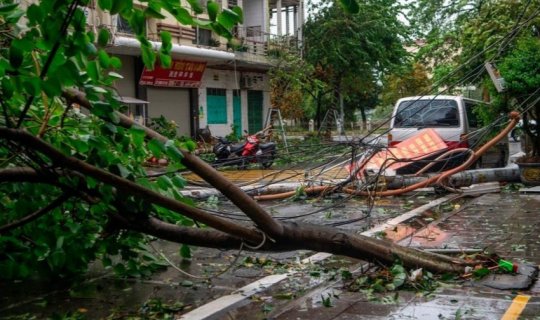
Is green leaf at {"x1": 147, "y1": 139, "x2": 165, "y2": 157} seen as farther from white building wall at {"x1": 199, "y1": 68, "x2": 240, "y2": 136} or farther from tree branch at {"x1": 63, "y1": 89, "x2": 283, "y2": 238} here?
white building wall at {"x1": 199, "y1": 68, "x2": 240, "y2": 136}

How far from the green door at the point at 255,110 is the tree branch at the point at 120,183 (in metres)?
26.1

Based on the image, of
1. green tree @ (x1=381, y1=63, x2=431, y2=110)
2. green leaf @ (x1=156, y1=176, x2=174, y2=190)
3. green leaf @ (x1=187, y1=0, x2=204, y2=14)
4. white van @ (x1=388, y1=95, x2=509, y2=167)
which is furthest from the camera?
green tree @ (x1=381, y1=63, x2=431, y2=110)

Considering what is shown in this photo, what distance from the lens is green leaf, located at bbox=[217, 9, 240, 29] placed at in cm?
405

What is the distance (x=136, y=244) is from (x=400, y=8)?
28.8m

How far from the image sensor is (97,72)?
4.26 metres

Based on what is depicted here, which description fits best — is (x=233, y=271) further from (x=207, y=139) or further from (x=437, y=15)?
(x=437, y=15)

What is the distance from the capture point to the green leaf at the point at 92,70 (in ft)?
13.7

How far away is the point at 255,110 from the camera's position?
32125 mm

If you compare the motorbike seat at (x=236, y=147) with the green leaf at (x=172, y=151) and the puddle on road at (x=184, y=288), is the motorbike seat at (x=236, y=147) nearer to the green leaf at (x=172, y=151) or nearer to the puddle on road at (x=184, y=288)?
the puddle on road at (x=184, y=288)

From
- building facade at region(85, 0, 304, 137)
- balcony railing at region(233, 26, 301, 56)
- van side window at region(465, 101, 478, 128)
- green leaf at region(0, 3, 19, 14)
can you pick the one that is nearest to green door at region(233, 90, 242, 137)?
building facade at region(85, 0, 304, 137)

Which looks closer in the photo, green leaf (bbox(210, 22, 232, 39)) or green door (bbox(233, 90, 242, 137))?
green leaf (bbox(210, 22, 232, 39))

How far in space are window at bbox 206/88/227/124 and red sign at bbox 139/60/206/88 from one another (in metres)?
1.45

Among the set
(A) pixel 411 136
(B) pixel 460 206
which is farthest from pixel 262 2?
(B) pixel 460 206

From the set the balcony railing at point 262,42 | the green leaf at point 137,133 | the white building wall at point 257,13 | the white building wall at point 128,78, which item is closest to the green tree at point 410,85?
the balcony railing at point 262,42
